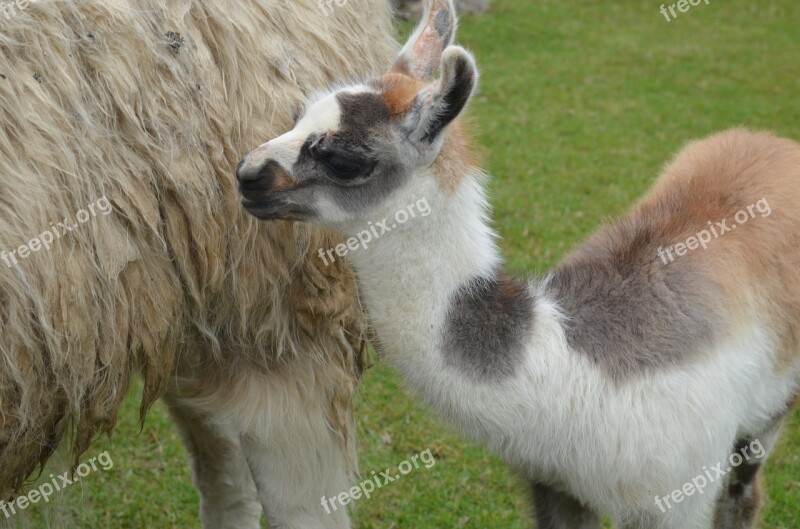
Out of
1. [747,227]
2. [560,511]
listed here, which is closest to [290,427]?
[560,511]

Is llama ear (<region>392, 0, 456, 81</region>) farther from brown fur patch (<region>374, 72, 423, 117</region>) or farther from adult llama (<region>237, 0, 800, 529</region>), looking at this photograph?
brown fur patch (<region>374, 72, 423, 117</region>)

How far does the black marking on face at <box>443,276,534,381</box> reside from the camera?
2344 mm

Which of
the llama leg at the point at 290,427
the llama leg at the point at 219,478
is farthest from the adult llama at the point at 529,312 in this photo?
the llama leg at the point at 219,478

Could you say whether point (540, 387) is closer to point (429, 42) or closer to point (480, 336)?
point (480, 336)

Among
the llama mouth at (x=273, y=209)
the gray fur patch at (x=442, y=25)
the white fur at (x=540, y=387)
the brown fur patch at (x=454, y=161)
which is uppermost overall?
the gray fur patch at (x=442, y=25)

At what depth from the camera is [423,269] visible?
7.70 ft

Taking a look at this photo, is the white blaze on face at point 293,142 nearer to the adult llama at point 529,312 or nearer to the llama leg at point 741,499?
the adult llama at point 529,312

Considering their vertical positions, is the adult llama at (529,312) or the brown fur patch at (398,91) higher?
the brown fur patch at (398,91)

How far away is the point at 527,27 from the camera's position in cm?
1043

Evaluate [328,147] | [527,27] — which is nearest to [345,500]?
[328,147]

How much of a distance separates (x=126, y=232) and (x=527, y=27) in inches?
337

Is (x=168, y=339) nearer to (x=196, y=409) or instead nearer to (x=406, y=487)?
(x=196, y=409)

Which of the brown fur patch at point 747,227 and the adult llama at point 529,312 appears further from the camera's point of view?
the brown fur patch at point 747,227

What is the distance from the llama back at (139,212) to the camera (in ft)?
7.49
